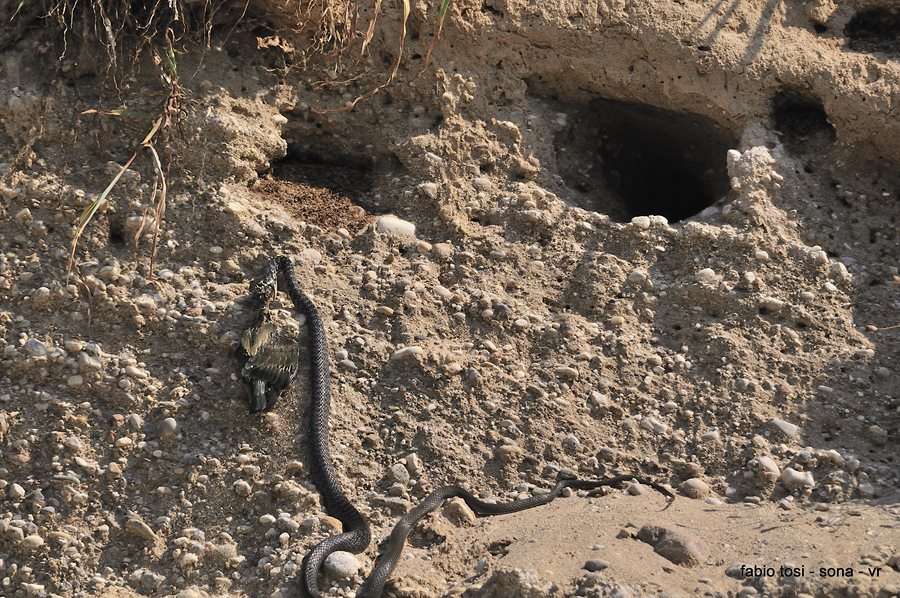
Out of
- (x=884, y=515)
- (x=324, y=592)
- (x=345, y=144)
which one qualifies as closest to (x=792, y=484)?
(x=884, y=515)

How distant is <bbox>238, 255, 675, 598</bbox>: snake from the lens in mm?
4141

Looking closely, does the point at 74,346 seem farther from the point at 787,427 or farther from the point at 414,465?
the point at 787,427

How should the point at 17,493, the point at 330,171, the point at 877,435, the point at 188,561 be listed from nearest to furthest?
the point at 188,561 → the point at 17,493 → the point at 877,435 → the point at 330,171

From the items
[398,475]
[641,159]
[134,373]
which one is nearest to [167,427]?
[134,373]

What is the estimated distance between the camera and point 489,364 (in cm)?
492

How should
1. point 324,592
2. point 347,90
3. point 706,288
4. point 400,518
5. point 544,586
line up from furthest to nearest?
point 347,90 → point 706,288 → point 400,518 → point 324,592 → point 544,586

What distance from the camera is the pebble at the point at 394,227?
529cm

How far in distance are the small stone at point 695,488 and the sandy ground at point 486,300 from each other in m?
0.01

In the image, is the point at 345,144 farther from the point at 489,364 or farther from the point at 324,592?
the point at 324,592

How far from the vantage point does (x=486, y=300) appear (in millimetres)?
5102

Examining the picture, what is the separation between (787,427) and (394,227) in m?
2.05

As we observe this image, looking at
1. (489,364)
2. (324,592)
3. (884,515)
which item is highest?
(884,515)

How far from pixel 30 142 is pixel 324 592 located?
8.52ft

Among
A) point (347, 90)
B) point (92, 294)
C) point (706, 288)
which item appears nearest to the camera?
point (92, 294)
